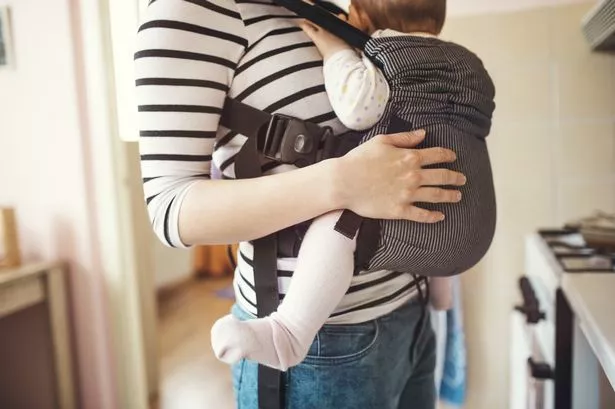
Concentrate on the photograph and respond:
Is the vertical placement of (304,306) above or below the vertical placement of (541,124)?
below

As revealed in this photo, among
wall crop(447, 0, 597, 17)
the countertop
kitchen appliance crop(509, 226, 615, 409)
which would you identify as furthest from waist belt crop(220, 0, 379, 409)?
wall crop(447, 0, 597, 17)

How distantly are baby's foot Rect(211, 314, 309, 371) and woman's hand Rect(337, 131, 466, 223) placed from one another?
5.9 inches

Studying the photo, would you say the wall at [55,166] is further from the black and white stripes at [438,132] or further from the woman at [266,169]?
the black and white stripes at [438,132]

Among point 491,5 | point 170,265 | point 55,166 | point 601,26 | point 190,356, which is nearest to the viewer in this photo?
point 601,26

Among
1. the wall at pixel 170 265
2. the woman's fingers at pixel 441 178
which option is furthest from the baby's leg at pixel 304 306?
the wall at pixel 170 265

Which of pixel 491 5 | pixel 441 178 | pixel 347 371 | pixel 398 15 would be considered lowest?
pixel 347 371

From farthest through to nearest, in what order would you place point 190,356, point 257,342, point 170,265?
point 170,265, point 190,356, point 257,342

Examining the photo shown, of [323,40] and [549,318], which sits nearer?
[323,40]

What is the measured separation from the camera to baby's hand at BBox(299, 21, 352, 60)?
1.85 feet

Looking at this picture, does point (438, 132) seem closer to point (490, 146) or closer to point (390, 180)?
point (390, 180)

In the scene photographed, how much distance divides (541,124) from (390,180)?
3.58 feet

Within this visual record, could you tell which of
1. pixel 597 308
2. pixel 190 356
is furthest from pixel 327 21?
pixel 190 356

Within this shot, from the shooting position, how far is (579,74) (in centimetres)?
140

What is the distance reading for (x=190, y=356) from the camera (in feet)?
8.15
